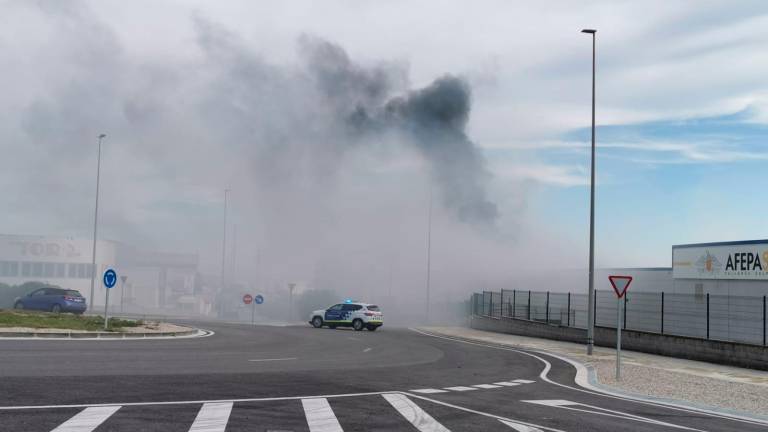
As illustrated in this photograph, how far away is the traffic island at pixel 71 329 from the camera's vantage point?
25297mm

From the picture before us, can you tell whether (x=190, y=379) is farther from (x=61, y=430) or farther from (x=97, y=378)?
(x=61, y=430)

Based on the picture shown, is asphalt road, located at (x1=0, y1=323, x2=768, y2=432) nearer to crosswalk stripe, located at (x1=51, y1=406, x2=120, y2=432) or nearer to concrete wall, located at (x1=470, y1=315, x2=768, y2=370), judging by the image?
crosswalk stripe, located at (x1=51, y1=406, x2=120, y2=432)

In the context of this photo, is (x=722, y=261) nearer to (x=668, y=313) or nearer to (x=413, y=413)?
(x=668, y=313)

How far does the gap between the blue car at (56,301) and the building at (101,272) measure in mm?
48636

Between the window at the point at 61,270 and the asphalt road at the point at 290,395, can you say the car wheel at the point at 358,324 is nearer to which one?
the asphalt road at the point at 290,395

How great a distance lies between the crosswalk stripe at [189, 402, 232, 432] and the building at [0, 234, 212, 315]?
82.1m

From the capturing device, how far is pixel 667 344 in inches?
1065

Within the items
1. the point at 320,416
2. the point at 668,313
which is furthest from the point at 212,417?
the point at 668,313

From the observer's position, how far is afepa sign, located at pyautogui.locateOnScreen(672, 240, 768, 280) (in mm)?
38719

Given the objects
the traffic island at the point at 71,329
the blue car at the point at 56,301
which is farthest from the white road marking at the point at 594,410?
the blue car at the point at 56,301

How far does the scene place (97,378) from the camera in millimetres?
14070

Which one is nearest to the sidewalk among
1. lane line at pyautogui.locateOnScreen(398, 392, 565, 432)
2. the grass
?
lane line at pyautogui.locateOnScreen(398, 392, 565, 432)

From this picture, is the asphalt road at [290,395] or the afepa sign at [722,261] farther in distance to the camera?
the afepa sign at [722,261]

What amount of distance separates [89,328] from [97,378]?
1549cm
